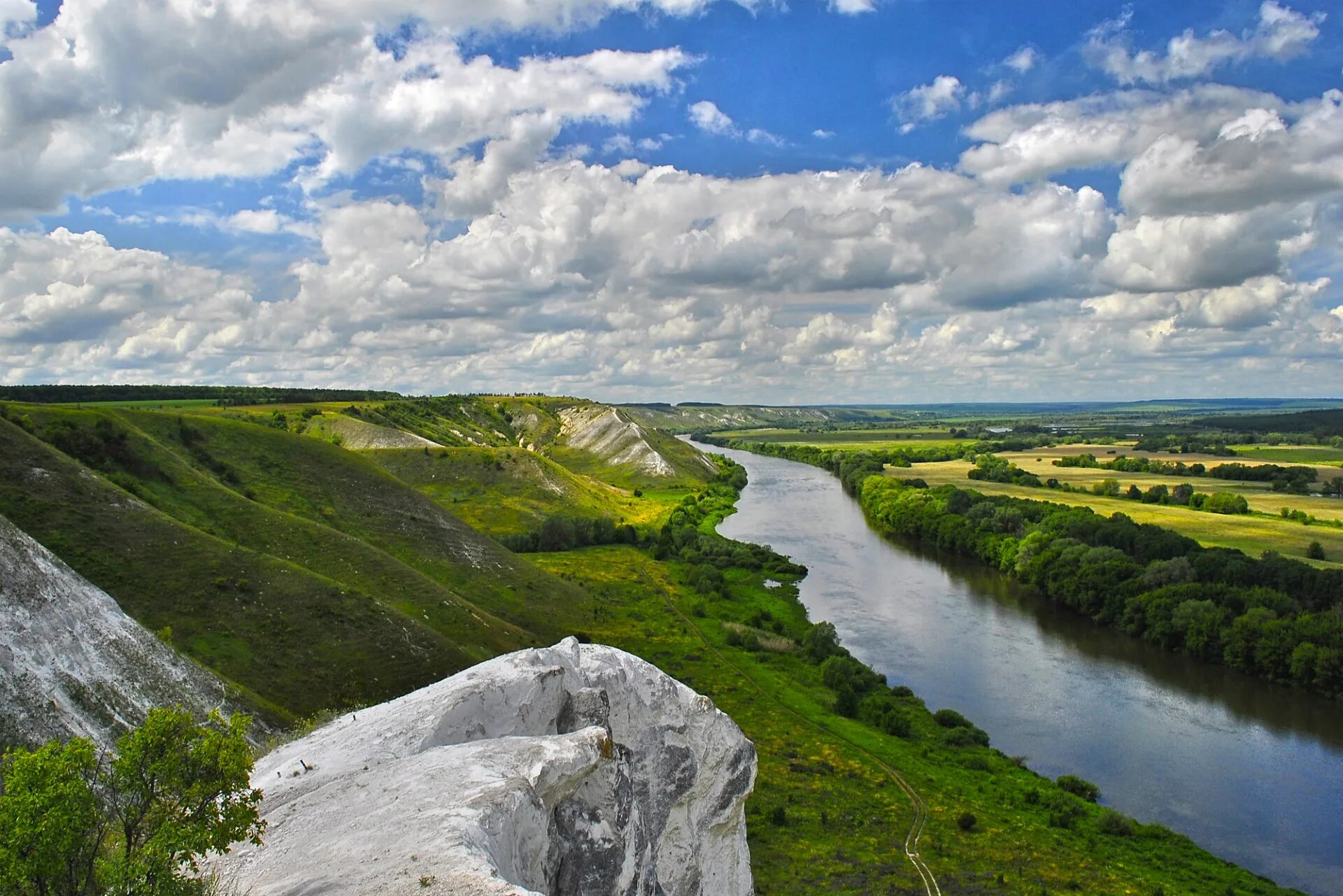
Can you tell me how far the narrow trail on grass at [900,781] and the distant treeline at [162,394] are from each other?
82215 mm

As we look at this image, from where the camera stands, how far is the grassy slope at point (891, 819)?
29.4 m

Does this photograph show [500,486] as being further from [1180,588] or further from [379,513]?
[1180,588]

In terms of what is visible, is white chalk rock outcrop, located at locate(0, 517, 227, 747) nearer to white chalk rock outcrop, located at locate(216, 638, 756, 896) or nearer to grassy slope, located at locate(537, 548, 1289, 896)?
white chalk rock outcrop, located at locate(216, 638, 756, 896)

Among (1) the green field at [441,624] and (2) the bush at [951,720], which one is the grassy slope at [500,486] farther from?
(2) the bush at [951,720]

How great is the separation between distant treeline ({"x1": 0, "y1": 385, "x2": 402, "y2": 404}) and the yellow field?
10828 cm

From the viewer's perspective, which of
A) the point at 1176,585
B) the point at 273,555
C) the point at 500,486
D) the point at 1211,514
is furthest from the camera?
the point at 500,486

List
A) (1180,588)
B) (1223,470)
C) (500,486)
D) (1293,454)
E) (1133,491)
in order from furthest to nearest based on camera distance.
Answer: (1293,454), (1223,470), (500,486), (1133,491), (1180,588)

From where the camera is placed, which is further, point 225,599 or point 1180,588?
point 1180,588

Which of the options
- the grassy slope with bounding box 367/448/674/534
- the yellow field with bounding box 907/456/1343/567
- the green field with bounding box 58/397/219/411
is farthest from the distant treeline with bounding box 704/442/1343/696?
the green field with bounding box 58/397/219/411

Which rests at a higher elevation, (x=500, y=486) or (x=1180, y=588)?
(x=500, y=486)

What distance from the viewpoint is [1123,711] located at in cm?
4450

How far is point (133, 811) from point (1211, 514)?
99814mm

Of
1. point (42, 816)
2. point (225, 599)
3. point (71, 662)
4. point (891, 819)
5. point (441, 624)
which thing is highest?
point (42, 816)

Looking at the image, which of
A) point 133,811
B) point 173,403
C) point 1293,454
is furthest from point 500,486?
point 1293,454
